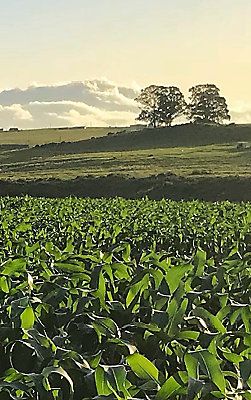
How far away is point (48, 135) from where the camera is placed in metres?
113

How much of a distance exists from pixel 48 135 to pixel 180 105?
20567mm

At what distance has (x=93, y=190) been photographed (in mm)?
46594

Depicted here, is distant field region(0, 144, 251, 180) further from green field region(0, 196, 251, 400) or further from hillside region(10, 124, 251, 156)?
green field region(0, 196, 251, 400)

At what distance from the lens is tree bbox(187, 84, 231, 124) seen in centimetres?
10394

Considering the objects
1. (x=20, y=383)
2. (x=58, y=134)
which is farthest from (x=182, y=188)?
(x=58, y=134)

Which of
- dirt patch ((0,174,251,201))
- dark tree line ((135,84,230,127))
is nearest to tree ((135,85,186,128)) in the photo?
dark tree line ((135,84,230,127))

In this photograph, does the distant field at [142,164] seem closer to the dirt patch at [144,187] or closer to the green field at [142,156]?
the green field at [142,156]

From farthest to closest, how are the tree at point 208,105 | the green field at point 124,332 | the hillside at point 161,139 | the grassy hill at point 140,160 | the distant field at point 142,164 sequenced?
the tree at point 208,105, the hillside at point 161,139, the distant field at point 142,164, the grassy hill at point 140,160, the green field at point 124,332

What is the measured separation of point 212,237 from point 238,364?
10639mm

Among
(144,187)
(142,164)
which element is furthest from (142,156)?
(144,187)

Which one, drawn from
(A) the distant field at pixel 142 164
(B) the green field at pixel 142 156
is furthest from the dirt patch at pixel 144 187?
(B) the green field at pixel 142 156

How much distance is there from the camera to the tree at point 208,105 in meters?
104

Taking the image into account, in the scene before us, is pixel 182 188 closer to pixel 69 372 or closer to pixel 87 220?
pixel 87 220

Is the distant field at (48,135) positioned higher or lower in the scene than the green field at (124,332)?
lower
